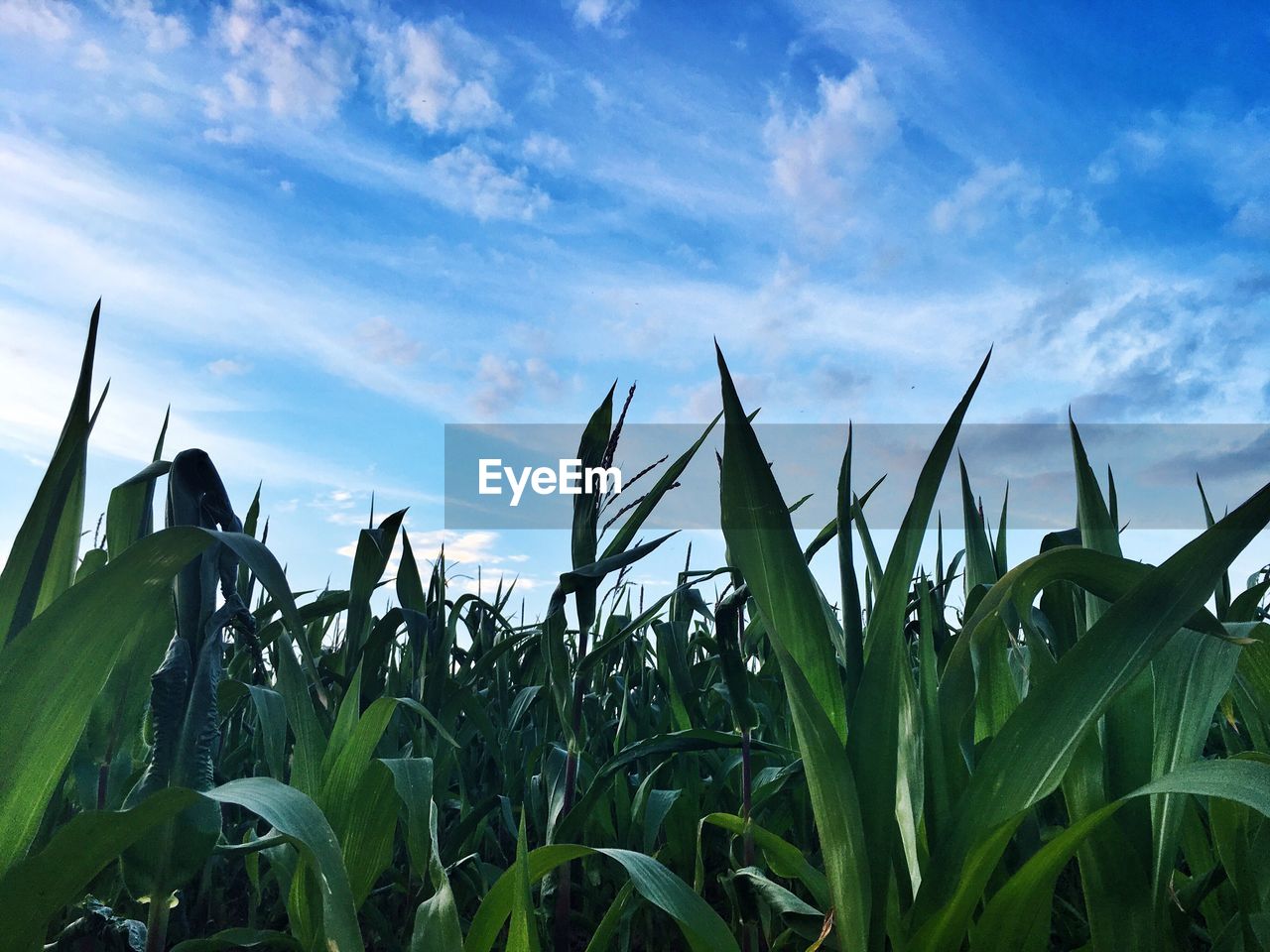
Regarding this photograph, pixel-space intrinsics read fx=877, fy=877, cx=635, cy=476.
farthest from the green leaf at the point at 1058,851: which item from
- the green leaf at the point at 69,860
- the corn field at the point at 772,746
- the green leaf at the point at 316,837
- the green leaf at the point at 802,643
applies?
the green leaf at the point at 69,860

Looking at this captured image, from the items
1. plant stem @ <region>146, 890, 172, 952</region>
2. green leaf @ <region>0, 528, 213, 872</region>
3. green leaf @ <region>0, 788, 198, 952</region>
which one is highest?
green leaf @ <region>0, 528, 213, 872</region>

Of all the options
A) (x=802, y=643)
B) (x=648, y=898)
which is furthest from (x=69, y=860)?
(x=802, y=643)

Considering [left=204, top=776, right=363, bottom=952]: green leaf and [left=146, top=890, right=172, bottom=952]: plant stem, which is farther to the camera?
[left=146, top=890, right=172, bottom=952]: plant stem

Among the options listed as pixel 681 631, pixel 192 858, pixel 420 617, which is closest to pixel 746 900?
pixel 192 858

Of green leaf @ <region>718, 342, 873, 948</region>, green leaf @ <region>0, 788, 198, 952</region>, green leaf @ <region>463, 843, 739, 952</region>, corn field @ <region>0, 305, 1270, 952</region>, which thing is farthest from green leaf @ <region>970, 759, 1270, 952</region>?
green leaf @ <region>0, 788, 198, 952</region>

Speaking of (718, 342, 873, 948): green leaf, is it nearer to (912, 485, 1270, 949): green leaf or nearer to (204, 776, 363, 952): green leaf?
(912, 485, 1270, 949): green leaf

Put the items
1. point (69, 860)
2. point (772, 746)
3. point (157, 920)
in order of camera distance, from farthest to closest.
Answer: point (772, 746) → point (157, 920) → point (69, 860)

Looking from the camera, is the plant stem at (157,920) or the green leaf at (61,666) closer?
the green leaf at (61,666)

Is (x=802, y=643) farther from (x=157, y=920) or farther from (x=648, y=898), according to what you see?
(x=157, y=920)

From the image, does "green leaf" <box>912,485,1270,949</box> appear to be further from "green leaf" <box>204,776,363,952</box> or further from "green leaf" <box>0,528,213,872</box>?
"green leaf" <box>0,528,213,872</box>

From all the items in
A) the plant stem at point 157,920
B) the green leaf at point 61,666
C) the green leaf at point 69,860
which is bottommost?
the plant stem at point 157,920

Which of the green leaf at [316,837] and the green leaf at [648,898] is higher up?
the green leaf at [316,837]

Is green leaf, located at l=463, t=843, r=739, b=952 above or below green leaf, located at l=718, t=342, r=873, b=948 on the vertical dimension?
below

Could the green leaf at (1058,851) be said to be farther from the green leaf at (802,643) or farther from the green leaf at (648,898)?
the green leaf at (648,898)
